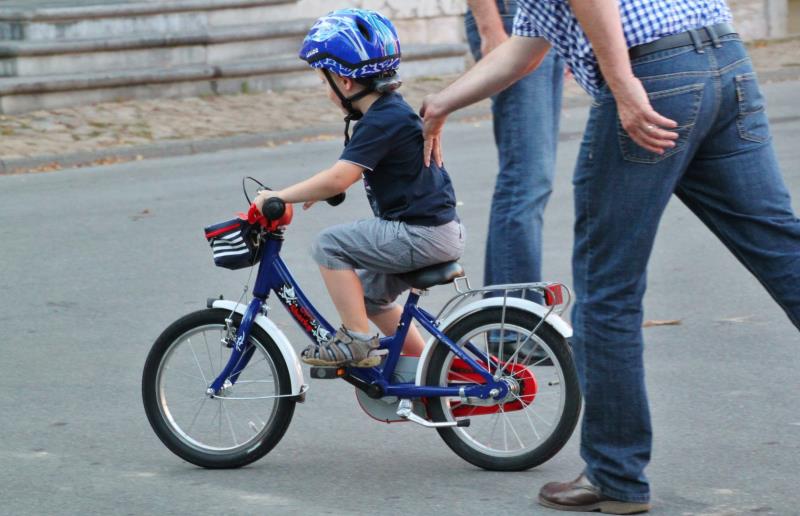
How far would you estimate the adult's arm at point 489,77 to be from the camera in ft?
13.5

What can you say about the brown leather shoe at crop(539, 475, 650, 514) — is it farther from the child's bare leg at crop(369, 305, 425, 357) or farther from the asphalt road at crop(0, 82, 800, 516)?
the child's bare leg at crop(369, 305, 425, 357)

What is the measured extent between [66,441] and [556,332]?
5.79ft

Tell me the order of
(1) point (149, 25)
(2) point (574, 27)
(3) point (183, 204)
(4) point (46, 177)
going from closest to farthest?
(2) point (574, 27)
(3) point (183, 204)
(4) point (46, 177)
(1) point (149, 25)

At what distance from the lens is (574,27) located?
3703mm

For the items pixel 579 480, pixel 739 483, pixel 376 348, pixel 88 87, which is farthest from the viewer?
pixel 88 87

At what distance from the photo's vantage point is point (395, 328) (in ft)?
15.2

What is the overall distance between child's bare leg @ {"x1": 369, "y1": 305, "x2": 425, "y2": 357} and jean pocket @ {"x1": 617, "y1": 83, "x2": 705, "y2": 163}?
4.00 feet

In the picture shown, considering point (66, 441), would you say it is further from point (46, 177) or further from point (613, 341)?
point (46, 177)

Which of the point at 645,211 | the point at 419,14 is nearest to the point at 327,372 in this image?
the point at 645,211

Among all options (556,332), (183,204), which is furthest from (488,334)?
(183,204)

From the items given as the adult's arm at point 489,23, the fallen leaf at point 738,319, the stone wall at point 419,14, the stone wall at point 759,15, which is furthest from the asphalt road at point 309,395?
the stone wall at point 759,15

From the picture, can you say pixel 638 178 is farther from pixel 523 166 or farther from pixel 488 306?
pixel 523 166

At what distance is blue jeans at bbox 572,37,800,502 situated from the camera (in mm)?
3633

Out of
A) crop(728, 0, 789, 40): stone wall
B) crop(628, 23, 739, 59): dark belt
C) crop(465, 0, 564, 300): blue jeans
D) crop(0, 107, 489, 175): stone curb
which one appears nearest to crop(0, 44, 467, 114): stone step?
crop(0, 107, 489, 175): stone curb
